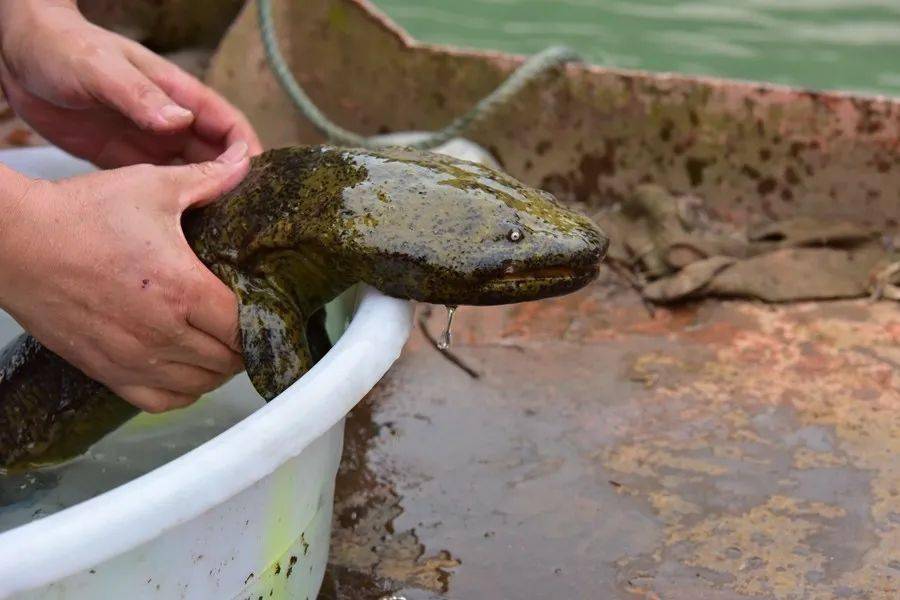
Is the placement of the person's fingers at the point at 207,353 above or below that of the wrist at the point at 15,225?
below

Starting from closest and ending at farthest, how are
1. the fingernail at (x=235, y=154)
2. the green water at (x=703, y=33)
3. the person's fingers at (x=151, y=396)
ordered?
the person's fingers at (x=151, y=396) → the fingernail at (x=235, y=154) → the green water at (x=703, y=33)

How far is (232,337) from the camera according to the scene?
1913 millimetres

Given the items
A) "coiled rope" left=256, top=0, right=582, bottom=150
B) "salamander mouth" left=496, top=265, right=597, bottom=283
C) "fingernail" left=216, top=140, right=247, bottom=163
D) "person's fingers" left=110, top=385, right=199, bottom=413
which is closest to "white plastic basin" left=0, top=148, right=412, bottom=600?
"salamander mouth" left=496, top=265, right=597, bottom=283

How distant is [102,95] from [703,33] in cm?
571

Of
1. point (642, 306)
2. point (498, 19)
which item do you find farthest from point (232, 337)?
point (498, 19)

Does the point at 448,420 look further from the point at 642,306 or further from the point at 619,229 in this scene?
the point at 619,229

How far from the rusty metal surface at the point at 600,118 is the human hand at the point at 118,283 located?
2294 mm

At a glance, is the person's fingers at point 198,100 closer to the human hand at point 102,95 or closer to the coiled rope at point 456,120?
the human hand at point 102,95

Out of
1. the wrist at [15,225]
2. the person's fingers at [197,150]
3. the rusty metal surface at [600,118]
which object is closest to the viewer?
the wrist at [15,225]

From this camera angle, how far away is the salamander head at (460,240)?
71.6 inches

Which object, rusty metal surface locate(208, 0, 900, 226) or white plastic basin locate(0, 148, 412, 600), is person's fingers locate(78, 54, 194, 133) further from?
rusty metal surface locate(208, 0, 900, 226)

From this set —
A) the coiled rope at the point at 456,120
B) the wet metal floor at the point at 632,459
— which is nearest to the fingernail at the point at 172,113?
the wet metal floor at the point at 632,459

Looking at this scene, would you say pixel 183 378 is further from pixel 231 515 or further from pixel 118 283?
pixel 231 515

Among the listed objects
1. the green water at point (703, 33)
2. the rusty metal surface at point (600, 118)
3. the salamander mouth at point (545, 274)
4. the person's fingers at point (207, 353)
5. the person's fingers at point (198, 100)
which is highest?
the salamander mouth at point (545, 274)
